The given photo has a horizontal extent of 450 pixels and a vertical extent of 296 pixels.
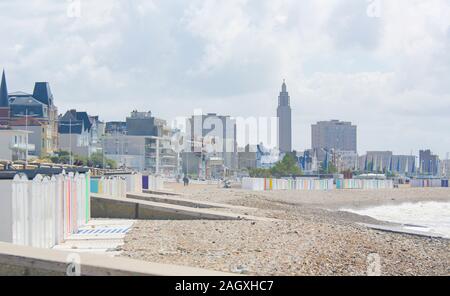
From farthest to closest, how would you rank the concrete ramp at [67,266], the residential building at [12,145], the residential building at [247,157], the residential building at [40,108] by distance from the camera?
the residential building at [247,157]
the residential building at [40,108]
the residential building at [12,145]
the concrete ramp at [67,266]

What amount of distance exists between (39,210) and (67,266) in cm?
467

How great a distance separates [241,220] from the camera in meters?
21.2

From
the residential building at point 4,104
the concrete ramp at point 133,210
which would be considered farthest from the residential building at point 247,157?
the concrete ramp at point 133,210

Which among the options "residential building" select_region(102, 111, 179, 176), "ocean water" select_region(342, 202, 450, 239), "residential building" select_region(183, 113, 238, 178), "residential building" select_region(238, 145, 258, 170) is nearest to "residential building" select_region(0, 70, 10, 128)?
"residential building" select_region(102, 111, 179, 176)

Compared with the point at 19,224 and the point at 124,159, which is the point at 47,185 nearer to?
the point at 19,224

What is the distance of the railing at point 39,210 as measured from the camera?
11273 mm

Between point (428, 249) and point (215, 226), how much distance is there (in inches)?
213

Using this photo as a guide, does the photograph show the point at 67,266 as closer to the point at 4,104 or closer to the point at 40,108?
the point at 4,104

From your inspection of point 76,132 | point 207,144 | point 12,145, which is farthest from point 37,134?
point 207,144

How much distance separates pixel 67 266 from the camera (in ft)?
28.2

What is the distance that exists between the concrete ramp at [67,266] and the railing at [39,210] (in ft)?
6.91

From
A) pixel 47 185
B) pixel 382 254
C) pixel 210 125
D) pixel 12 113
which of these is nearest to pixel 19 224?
A: pixel 47 185

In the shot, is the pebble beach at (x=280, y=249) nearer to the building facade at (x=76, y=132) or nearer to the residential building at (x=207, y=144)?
the building facade at (x=76, y=132)

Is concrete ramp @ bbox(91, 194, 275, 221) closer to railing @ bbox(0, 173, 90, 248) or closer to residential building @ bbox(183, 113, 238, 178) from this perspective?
railing @ bbox(0, 173, 90, 248)
